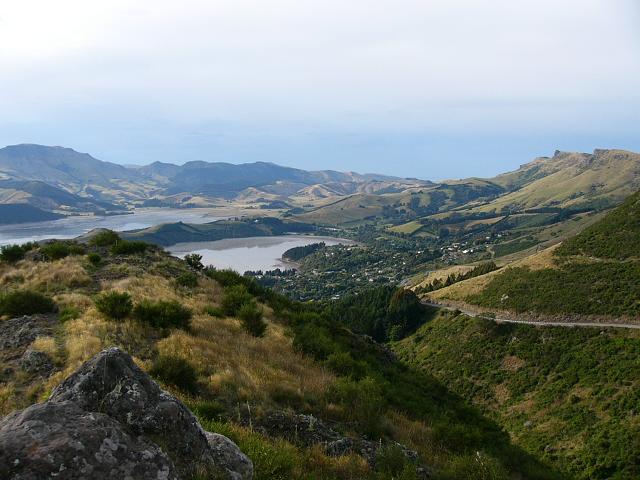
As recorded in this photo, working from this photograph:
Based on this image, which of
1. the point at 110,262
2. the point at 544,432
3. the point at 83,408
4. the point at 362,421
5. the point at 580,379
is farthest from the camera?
the point at 580,379

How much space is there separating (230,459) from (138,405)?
1735mm

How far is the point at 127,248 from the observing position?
34.1 metres

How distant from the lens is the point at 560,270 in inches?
2990

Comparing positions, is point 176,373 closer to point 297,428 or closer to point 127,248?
point 297,428

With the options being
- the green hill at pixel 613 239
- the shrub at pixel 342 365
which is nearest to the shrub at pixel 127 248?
the shrub at pixel 342 365

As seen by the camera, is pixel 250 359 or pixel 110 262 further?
pixel 110 262

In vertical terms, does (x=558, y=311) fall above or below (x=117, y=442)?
below

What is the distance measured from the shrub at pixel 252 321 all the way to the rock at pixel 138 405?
1442 cm

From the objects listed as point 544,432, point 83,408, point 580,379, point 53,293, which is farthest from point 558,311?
point 83,408

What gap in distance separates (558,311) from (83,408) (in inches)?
2850

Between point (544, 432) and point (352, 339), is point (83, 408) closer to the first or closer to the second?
point (352, 339)

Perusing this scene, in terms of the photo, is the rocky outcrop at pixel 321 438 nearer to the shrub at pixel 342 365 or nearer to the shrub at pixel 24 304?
the shrub at pixel 342 365

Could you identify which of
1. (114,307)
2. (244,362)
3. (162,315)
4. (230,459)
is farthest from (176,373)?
(114,307)

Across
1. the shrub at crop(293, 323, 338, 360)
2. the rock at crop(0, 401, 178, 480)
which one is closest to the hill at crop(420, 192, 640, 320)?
the shrub at crop(293, 323, 338, 360)
